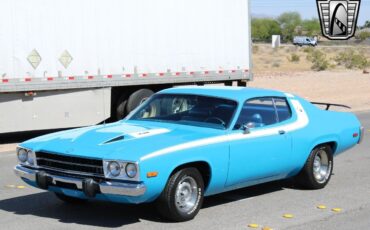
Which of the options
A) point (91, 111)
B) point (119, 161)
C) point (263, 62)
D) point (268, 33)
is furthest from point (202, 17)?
point (268, 33)

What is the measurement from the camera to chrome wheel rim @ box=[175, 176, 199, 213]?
6.73 meters

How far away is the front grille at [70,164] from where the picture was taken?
6.44 meters

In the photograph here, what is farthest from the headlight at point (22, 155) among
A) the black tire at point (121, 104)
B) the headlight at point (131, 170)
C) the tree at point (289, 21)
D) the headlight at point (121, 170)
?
Result: the tree at point (289, 21)

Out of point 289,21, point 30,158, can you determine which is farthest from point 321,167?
point 289,21

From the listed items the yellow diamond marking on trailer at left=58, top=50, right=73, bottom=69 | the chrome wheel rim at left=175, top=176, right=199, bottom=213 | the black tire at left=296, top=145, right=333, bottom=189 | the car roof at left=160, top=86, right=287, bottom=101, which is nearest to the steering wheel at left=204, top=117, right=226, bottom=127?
the car roof at left=160, top=86, right=287, bottom=101

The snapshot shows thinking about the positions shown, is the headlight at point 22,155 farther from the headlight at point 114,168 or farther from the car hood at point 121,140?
the headlight at point 114,168

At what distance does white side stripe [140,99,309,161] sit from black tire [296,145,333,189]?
45cm

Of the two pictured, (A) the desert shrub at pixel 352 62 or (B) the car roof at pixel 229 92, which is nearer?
(B) the car roof at pixel 229 92

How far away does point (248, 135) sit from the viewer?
7484mm

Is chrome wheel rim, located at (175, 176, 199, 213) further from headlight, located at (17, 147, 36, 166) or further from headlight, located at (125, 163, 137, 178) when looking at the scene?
headlight, located at (17, 147, 36, 166)

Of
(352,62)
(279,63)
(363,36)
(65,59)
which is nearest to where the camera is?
(65,59)

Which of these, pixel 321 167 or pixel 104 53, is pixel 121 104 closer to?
pixel 104 53

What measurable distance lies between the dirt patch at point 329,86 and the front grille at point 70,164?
53.6ft

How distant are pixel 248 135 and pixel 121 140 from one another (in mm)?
1505
